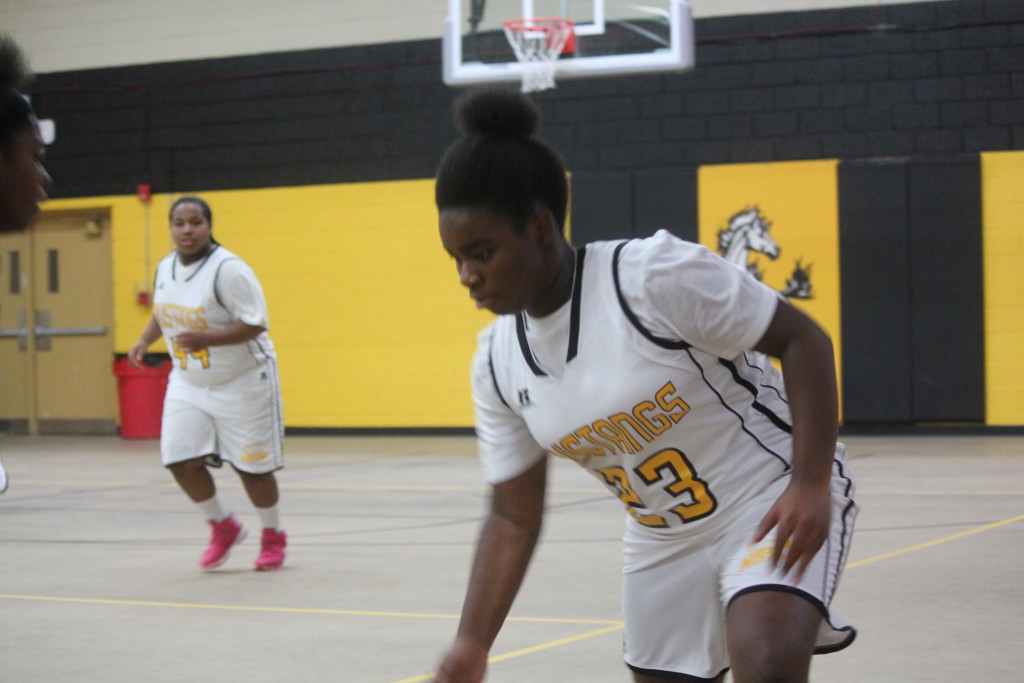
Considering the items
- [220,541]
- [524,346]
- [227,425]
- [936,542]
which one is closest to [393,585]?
[220,541]

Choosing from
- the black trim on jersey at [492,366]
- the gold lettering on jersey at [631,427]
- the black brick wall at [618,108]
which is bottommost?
the gold lettering on jersey at [631,427]

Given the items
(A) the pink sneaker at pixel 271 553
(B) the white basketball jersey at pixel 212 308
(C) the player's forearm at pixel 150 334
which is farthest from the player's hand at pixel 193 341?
(A) the pink sneaker at pixel 271 553

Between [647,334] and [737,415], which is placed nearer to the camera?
[647,334]

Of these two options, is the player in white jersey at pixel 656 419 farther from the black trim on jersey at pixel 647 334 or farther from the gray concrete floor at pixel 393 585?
the gray concrete floor at pixel 393 585

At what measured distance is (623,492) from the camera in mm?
3119

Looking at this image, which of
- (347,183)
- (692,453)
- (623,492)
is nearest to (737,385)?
(692,453)

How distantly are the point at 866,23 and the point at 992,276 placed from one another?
3151 mm

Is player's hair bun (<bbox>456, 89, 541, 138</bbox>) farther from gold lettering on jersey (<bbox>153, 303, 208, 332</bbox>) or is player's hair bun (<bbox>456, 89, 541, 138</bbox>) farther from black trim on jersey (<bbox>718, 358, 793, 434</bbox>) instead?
gold lettering on jersey (<bbox>153, 303, 208, 332</bbox>)

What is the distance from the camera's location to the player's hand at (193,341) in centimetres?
737

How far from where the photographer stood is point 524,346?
3.05m

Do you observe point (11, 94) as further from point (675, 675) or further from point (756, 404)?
point (675, 675)

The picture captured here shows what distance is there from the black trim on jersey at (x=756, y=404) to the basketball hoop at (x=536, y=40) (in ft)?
37.4

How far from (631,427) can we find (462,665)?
607 millimetres

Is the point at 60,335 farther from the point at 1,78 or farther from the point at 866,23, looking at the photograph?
the point at 1,78
